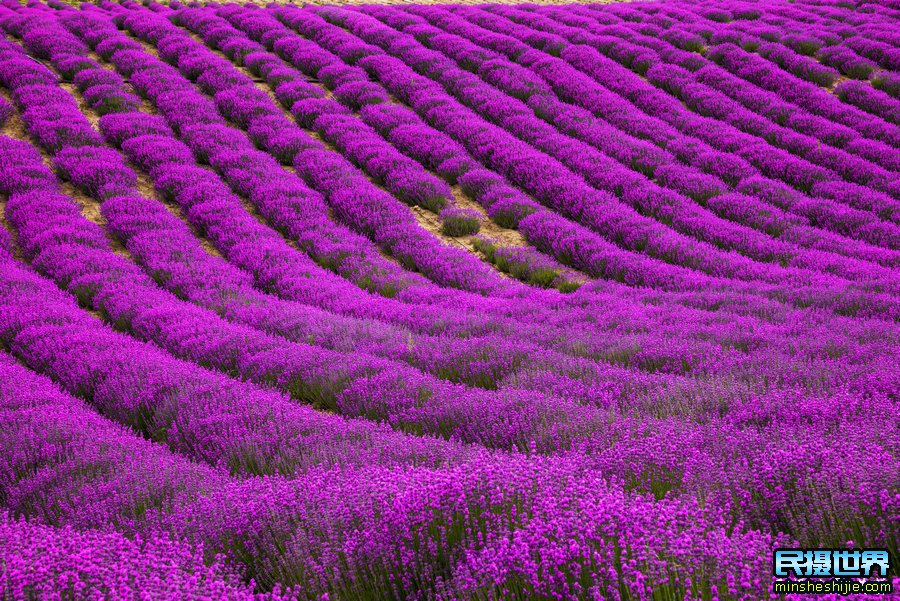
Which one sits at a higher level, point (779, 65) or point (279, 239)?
point (779, 65)

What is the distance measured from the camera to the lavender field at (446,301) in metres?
2.48

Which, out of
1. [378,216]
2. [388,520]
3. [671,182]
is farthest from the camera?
[671,182]

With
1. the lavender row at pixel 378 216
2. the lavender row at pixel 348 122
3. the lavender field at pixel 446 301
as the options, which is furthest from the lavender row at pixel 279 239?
the lavender row at pixel 348 122

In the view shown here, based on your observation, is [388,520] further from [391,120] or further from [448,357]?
[391,120]

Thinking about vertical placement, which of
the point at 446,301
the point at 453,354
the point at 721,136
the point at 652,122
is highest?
the point at 652,122

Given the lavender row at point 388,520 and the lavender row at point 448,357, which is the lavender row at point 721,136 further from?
the lavender row at point 388,520

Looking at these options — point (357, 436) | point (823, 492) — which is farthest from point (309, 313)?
point (823, 492)

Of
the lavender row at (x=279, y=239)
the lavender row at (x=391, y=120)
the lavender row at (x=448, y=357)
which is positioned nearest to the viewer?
the lavender row at (x=448, y=357)

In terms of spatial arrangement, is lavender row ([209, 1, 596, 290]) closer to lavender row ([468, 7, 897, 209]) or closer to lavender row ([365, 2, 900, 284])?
lavender row ([365, 2, 900, 284])

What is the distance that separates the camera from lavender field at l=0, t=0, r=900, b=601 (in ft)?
8.15

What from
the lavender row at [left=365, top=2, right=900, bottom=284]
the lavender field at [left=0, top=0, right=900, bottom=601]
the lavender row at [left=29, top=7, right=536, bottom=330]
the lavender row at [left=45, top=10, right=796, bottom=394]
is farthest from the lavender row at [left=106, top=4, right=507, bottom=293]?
the lavender row at [left=365, top=2, right=900, bottom=284]

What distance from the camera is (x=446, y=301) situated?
22.5 feet

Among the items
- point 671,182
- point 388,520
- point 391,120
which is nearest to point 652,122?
point 671,182

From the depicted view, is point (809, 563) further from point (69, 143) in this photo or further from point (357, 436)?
point (69, 143)
